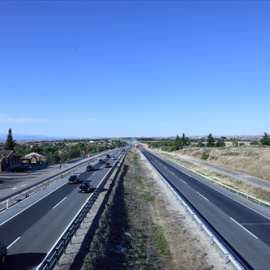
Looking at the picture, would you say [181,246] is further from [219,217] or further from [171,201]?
Answer: [171,201]

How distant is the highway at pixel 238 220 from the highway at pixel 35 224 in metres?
10.6

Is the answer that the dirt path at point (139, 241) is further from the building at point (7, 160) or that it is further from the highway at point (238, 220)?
the building at point (7, 160)

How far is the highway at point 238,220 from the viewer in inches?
630

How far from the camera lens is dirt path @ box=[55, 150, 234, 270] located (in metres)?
15.2

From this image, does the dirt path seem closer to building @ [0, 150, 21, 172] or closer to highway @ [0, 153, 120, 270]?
highway @ [0, 153, 120, 270]

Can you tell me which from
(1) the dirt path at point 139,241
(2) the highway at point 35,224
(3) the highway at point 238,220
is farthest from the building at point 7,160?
(3) the highway at point 238,220

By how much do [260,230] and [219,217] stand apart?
4.19 metres

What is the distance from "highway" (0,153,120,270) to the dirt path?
1.47 metres

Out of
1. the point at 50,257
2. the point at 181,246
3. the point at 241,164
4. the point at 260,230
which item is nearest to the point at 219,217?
the point at 260,230

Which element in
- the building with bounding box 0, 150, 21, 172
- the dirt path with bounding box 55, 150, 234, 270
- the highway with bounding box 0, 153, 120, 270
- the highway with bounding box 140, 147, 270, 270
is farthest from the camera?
the building with bounding box 0, 150, 21, 172

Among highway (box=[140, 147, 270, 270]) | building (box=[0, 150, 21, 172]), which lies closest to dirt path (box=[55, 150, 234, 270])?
highway (box=[140, 147, 270, 270])

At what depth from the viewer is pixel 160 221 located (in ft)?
85.1

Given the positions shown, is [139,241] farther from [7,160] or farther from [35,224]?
[7,160]

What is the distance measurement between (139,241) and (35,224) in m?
7.34
